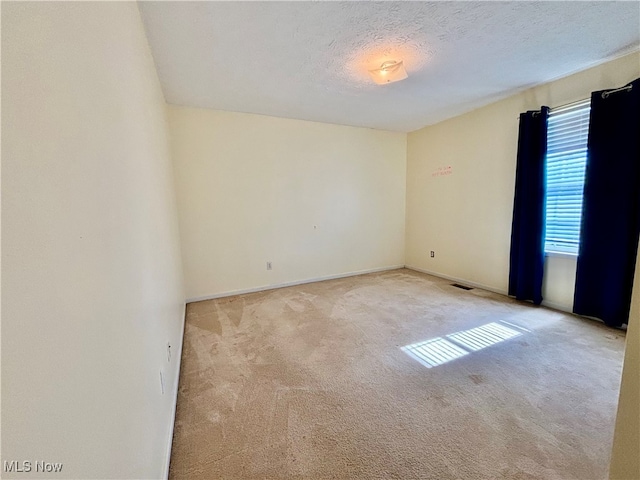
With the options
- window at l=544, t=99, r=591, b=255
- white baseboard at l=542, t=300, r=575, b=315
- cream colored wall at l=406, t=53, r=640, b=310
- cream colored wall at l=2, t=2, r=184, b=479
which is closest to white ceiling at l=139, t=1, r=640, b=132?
cream colored wall at l=406, t=53, r=640, b=310

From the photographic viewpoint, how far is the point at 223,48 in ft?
6.76

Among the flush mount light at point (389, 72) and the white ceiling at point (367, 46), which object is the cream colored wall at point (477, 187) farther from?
the flush mount light at point (389, 72)

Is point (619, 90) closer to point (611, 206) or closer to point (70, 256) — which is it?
point (611, 206)

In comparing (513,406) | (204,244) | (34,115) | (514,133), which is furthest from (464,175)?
(34,115)

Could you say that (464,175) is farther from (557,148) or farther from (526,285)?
(526,285)

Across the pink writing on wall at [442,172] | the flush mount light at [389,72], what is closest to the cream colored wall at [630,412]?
the flush mount light at [389,72]

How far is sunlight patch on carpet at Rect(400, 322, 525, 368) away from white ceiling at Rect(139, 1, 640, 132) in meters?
2.47

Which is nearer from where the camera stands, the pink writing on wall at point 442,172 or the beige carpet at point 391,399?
the beige carpet at point 391,399

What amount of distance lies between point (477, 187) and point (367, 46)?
2.57 m

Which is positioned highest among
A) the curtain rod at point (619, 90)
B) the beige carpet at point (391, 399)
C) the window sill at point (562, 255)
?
the curtain rod at point (619, 90)

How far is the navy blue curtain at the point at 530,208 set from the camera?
2.91 m

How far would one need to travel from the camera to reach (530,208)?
9.91ft

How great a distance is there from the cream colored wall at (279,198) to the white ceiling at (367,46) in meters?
0.54

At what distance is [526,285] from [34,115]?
410 cm
